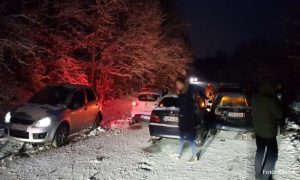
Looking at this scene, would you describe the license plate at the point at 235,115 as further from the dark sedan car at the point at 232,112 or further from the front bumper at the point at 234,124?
the front bumper at the point at 234,124

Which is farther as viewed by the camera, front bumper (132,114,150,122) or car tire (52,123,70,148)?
front bumper (132,114,150,122)

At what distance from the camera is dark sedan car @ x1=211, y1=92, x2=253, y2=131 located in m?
10.3

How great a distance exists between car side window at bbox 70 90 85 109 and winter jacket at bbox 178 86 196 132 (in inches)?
153

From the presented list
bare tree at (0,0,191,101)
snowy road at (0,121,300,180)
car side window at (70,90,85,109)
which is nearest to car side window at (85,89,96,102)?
car side window at (70,90,85,109)

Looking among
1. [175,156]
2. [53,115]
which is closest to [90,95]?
[53,115]

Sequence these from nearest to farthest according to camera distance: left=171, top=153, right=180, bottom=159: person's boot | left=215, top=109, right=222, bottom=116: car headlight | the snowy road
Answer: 1. the snowy road
2. left=171, top=153, right=180, bottom=159: person's boot
3. left=215, top=109, right=222, bottom=116: car headlight

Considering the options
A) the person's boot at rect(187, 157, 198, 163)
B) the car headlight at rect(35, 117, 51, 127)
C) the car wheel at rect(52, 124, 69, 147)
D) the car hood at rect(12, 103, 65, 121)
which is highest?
the car hood at rect(12, 103, 65, 121)

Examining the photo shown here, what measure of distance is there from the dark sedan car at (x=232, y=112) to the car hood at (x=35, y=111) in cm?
471

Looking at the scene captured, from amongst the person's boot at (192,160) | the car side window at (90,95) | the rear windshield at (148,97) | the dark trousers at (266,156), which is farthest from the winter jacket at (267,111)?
the rear windshield at (148,97)

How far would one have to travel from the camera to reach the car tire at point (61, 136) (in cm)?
933

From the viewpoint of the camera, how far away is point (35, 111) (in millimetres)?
9258

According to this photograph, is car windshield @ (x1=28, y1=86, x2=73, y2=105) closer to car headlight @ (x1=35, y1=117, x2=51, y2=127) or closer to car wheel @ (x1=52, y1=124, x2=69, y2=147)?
car wheel @ (x1=52, y1=124, x2=69, y2=147)

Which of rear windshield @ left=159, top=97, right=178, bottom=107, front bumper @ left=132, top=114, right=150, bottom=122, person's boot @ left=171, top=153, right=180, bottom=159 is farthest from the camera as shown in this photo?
front bumper @ left=132, top=114, right=150, bottom=122

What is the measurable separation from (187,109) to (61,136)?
154 inches
